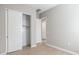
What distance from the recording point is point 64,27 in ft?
6.30

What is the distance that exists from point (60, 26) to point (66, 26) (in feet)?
0.40

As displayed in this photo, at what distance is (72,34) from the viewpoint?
186 centimetres

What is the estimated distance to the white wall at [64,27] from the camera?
1.86 m

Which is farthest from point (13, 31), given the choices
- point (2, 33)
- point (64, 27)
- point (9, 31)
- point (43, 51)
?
point (64, 27)

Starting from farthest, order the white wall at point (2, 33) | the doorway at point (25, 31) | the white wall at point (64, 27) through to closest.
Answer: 1. the doorway at point (25, 31)
2. the white wall at point (64, 27)
3. the white wall at point (2, 33)

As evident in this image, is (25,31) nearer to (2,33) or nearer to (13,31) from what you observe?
(13,31)

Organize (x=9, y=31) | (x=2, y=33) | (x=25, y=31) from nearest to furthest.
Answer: (x=2, y=33) < (x=9, y=31) < (x=25, y=31)

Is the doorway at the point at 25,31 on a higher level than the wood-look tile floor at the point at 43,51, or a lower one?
higher

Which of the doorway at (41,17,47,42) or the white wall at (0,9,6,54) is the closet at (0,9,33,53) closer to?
the white wall at (0,9,6,54)

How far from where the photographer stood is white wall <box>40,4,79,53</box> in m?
1.86

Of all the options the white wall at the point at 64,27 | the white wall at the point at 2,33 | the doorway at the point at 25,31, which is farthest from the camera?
the doorway at the point at 25,31

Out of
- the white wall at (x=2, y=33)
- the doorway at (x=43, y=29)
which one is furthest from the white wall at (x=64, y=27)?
the white wall at (x=2, y=33)

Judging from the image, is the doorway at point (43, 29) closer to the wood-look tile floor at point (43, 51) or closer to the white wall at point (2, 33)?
the wood-look tile floor at point (43, 51)
